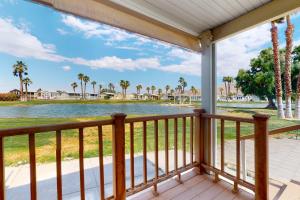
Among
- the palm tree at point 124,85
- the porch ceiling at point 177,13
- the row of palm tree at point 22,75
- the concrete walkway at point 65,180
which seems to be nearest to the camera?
the porch ceiling at point 177,13

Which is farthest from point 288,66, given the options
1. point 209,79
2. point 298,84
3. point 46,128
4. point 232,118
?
point 46,128

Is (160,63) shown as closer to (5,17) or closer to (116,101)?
(116,101)

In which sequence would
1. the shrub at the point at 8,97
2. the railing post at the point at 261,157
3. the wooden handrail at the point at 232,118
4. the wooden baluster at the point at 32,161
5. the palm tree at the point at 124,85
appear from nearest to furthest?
the wooden baluster at the point at 32,161 → the railing post at the point at 261,157 → the wooden handrail at the point at 232,118 → the shrub at the point at 8,97 → the palm tree at the point at 124,85

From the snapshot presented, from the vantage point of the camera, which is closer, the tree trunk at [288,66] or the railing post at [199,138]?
the tree trunk at [288,66]

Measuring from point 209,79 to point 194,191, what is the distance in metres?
1.59

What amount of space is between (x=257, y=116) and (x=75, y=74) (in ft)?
12.3

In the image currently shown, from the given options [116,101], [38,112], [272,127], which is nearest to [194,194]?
[272,127]

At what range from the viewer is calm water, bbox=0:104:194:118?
232 centimetres

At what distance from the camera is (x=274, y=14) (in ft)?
5.96

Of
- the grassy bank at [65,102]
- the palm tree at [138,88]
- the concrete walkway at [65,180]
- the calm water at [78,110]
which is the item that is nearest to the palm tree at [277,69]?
the calm water at [78,110]

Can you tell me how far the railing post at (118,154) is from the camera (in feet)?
5.73

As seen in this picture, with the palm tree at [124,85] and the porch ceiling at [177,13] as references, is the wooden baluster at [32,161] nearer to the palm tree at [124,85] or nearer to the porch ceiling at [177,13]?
the porch ceiling at [177,13]

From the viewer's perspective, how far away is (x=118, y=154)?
1772 mm

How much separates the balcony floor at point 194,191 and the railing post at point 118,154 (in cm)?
35
